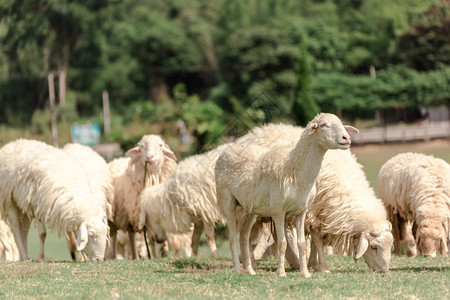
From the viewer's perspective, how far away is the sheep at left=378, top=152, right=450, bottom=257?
1339 centimetres

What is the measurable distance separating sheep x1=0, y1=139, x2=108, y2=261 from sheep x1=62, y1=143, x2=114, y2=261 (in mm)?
387

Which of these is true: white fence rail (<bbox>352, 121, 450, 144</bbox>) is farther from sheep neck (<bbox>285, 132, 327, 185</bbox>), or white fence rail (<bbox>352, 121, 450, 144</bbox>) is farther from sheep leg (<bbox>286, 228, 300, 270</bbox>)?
sheep neck (<bbox>285, 132, 327, 185</bbox>)

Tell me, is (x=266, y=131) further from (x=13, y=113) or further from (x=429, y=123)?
(x=13, y=113)

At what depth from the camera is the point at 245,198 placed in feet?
35.8

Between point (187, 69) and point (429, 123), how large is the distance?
2588cm

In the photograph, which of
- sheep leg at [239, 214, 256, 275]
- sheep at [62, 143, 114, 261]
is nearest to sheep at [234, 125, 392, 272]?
sheep leg at [239, 214, 256, 275]

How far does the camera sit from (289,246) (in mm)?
11570

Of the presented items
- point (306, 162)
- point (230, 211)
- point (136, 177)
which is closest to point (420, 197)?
point (230, 211)

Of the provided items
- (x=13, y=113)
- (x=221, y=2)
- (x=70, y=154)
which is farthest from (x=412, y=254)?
(x=221, y=2)

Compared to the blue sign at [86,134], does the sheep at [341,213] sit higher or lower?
lower

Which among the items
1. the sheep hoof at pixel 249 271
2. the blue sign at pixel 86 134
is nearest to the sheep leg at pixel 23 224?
the sheep hoof at pixel 249 271

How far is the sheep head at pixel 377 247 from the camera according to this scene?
10.9 metres

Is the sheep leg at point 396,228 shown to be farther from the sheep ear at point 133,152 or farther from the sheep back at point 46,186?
the sheep back at point 46,186

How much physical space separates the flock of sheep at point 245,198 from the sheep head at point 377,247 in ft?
0.05
